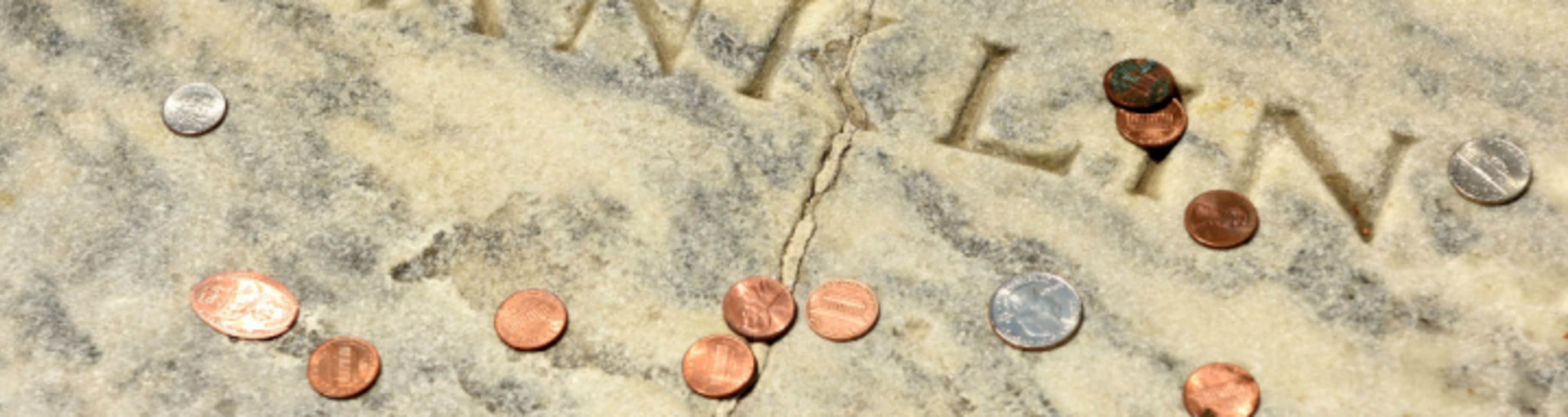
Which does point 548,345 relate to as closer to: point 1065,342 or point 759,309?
point 759,309

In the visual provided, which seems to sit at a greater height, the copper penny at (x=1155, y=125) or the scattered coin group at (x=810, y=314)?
the copper penny at (x=1155, y=125)

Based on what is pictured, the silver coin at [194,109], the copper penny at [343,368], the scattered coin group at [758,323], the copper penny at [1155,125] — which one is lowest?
the copper penny at [343,368]

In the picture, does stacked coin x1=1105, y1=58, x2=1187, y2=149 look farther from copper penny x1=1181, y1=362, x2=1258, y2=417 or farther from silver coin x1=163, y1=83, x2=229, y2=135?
silver coin x1=163, y1=83, x2=229, y2=135

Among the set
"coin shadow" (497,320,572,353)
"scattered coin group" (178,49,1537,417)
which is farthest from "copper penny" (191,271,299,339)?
"coin shadow" (497,320,572,353)

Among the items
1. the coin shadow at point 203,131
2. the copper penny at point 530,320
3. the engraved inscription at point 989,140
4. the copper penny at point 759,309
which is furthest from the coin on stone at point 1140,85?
the coin shadow at point 203,131

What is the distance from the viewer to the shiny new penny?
8.72 ft

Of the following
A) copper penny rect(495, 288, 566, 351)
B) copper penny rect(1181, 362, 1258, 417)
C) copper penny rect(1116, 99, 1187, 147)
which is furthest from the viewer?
copper penny rect(1116, 99, 1187, 147)

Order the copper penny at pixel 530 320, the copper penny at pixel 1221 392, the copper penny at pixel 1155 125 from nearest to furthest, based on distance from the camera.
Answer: the copper penny at pixel 1221 392 < the copper penny at pixel 530 320 < the copper penny at pixel 1155 125

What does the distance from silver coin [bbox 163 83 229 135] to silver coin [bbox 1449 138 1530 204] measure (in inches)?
110

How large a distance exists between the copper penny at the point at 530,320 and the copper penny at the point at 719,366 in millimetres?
284

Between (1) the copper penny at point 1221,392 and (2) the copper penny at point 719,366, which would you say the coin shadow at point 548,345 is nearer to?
(2) the copper penny at point 719,366

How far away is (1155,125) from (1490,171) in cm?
72

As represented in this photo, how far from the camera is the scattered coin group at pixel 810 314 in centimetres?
261

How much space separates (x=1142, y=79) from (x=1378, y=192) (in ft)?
1.85
